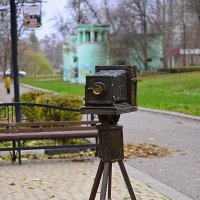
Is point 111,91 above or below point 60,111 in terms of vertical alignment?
above

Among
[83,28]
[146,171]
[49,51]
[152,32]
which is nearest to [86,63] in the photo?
[83,28]

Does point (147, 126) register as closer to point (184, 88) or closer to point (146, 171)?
point (146, 171)

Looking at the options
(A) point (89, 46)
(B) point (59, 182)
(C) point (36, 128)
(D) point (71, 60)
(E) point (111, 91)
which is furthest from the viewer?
(D) point (71, 60)

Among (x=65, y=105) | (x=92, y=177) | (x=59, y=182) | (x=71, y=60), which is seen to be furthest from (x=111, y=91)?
(x=71, y=60)

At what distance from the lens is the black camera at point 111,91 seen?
4.89 metres

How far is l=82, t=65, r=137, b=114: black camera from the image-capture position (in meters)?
4.89

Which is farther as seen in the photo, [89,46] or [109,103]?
[89,46]

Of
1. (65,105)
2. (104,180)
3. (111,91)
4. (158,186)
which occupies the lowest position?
(158,186)

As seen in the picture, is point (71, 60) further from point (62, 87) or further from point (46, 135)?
point (46, 135)

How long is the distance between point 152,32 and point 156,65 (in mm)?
6537

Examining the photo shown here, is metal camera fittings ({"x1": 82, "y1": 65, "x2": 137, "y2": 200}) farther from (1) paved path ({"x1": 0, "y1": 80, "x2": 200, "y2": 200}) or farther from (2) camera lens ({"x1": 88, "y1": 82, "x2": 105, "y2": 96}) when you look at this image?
(1) paved path ({"x1": 0, "y1": 80, "x2": 200, "y2": 200})

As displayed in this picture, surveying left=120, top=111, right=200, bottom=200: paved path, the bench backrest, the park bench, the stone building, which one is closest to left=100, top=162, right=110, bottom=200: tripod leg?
left=120, top=111, right=200, bottom=200: paved path

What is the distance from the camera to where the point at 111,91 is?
4883 mm

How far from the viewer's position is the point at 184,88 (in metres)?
36.6
